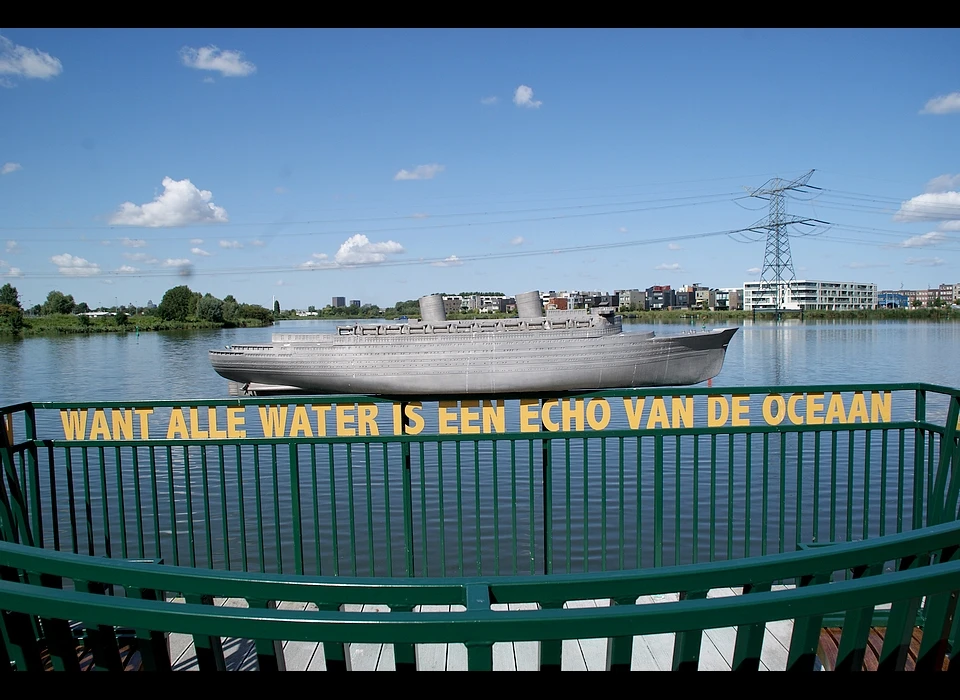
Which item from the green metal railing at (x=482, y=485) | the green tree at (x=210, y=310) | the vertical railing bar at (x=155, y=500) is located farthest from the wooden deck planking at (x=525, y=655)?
the green tree at (x=210, y=310)

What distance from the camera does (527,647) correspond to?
4.32 metres

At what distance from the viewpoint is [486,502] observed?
44.7 feet

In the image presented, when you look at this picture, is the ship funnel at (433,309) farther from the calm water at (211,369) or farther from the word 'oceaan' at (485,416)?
the word 'oceaan' at (485,416)

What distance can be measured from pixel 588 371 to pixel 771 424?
33.9m

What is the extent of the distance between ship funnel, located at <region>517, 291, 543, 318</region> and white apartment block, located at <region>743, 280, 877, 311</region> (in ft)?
510

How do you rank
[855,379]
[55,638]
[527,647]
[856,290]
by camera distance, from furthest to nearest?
[856,290], [855,379], [527,647], [55,638]

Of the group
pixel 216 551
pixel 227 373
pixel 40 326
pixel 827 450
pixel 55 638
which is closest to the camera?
pixel 55 638

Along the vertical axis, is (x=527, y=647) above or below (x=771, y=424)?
below

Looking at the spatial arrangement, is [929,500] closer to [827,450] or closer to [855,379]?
[827,450]

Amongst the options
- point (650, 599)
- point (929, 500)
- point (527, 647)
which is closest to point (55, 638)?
point (527, 647)

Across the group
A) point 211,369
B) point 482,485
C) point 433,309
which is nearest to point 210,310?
point 211,369

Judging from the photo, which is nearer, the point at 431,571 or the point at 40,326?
the point at 431,571

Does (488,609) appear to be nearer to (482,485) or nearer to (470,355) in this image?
(482,485)

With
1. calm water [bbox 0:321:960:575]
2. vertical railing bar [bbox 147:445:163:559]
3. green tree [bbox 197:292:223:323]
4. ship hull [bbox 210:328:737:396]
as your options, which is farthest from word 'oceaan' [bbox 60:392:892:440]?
green tree [bbox 197:292:223:323]
